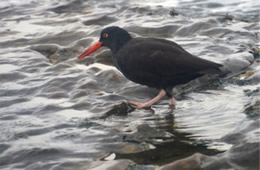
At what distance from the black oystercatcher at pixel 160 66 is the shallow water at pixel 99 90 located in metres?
0.29

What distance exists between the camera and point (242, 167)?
4.66 m

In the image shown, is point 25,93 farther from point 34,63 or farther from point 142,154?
point 142,154

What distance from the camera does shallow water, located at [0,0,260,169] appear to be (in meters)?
5.75

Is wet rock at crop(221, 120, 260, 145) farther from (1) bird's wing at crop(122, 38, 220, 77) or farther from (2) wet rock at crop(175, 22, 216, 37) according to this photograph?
(2) wet rock at crop(175, 22, 216, 37)

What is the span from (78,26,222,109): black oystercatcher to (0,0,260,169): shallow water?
0.95 feet

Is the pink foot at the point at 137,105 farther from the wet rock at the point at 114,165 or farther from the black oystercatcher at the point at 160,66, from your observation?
the wet rock at the point at 114,165

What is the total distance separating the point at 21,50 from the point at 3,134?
3.91 metres

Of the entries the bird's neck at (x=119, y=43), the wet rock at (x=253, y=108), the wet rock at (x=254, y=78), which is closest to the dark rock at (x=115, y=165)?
the wet rock at (x=253, y=108)

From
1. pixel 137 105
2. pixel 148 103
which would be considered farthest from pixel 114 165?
pixel 148 103

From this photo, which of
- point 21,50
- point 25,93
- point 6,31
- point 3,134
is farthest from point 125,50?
point 6,31

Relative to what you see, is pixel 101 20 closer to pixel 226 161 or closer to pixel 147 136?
pixel 147 136

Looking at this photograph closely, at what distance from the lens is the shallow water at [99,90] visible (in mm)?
5750

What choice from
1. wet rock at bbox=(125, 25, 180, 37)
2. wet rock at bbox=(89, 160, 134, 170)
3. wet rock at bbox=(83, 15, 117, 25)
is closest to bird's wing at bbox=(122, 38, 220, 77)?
wet rock at bbox=(89, 160, 134, 170)

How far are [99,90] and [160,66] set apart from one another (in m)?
1.07
